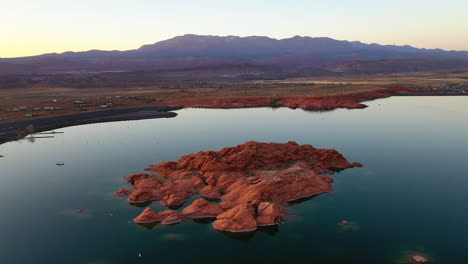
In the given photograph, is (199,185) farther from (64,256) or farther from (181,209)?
(64,256)

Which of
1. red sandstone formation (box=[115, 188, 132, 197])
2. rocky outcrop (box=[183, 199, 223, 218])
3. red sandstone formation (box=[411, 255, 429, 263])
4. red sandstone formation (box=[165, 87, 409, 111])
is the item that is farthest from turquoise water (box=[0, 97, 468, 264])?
red sandstone formation (box=[165, 87, 409, 111])

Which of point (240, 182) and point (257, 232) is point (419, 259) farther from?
point (240, 182)

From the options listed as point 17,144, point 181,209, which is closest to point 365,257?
point 181,209

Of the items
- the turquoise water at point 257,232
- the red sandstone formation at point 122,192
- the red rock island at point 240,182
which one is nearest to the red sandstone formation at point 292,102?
the turquoise water at point 257,232

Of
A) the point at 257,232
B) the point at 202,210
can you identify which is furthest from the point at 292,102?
the point at 257,232

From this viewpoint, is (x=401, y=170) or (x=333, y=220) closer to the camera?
(x=333, y=220)

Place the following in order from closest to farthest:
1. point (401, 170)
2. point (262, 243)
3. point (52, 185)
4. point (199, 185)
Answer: point (262, 243) < point (199, 185) < point (52, 185) < point (401, 170)

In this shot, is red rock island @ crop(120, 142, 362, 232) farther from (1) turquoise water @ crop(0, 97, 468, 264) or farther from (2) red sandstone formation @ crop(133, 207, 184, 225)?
(1) turquoise water @ crop(0, 97, 468, 264)
